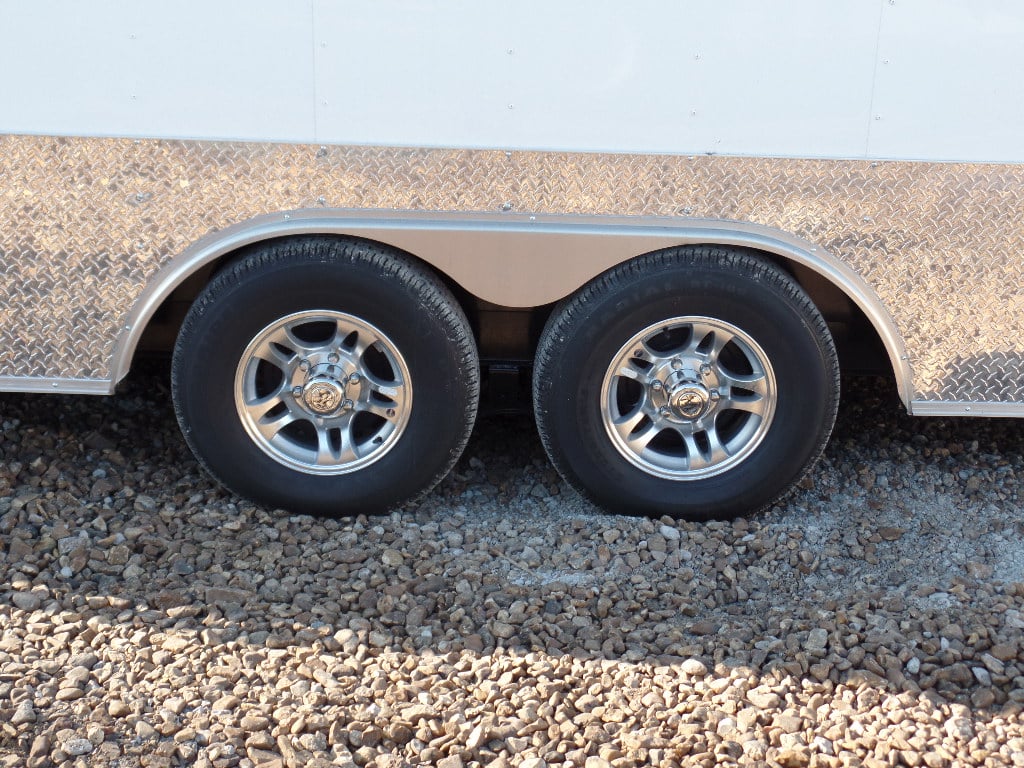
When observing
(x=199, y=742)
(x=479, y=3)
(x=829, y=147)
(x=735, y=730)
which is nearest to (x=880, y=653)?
(x=735, y=730)

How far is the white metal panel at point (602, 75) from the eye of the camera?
3.37m

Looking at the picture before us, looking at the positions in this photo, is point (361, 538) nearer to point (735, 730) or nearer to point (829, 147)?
point (735, 730)

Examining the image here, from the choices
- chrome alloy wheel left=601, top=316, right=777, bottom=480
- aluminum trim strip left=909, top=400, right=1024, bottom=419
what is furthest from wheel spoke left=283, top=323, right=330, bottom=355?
aluminum trim strip left=909, top=400, right=1024, bottom=419

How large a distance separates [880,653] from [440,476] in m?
1.63

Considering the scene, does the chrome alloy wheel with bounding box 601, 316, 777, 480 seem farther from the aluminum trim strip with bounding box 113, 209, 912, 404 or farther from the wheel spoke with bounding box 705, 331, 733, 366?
the aluminum trim strip with bounding box 113, 209, 912, 404

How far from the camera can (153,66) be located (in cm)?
340

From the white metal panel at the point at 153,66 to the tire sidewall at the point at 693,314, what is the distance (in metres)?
1.19

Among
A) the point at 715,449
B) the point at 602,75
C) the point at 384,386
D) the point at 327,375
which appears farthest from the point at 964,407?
the point at 327,375

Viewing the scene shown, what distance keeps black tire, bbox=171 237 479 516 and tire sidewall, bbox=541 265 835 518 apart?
386 mm

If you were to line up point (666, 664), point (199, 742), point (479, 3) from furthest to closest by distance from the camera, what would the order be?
point (479, 3)
point (666, 664)
point (199, 742)

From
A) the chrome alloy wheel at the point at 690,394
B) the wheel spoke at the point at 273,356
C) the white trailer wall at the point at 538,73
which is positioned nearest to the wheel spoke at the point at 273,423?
the wheel spoke at the point at 273,356

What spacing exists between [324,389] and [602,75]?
1437 mm

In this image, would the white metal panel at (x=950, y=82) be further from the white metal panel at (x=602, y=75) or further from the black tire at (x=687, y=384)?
the black tire at (x=687, y=384)

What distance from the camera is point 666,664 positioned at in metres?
3.07
